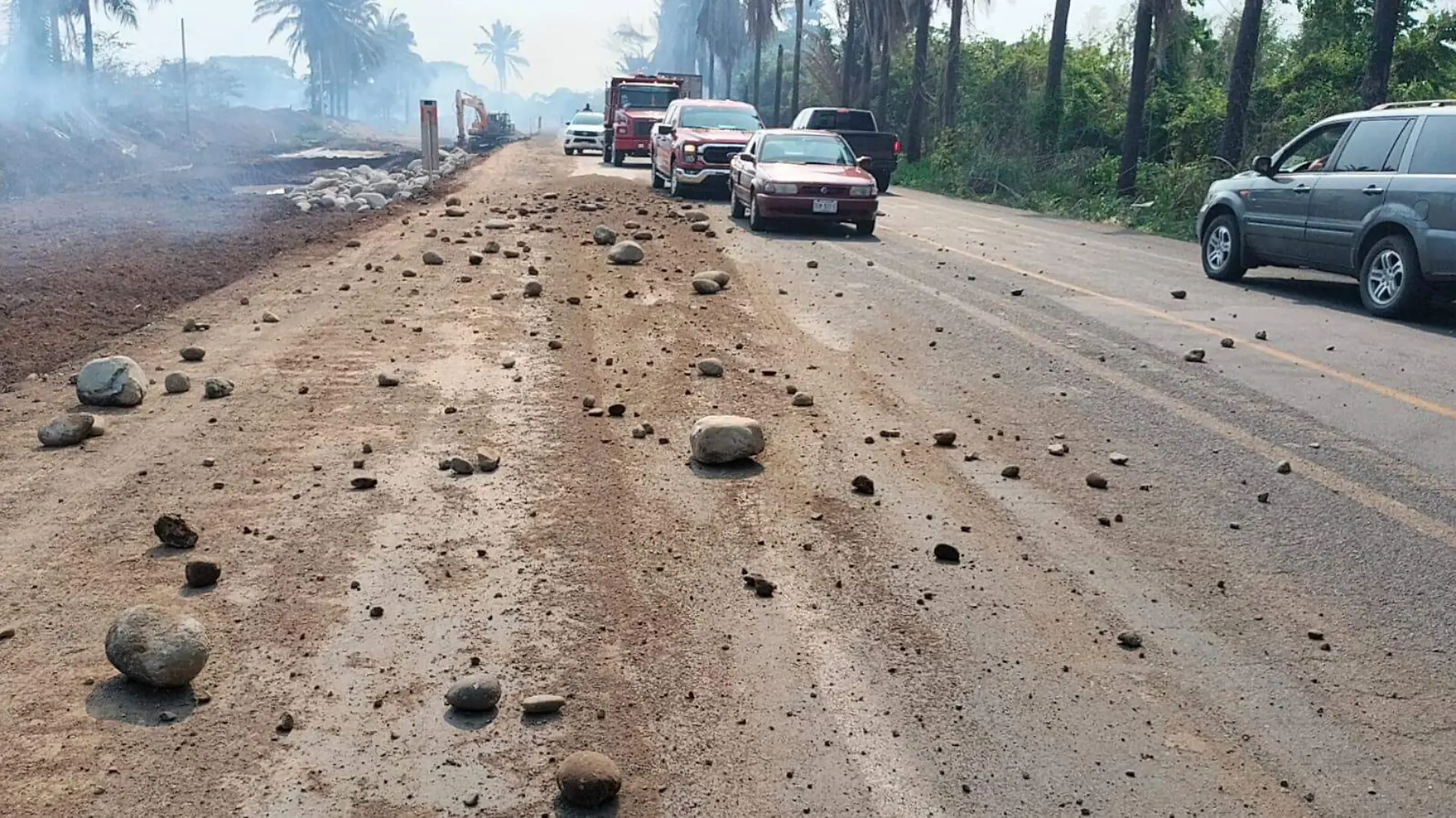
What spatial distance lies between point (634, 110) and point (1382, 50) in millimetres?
21772

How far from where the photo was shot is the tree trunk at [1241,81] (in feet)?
75.8

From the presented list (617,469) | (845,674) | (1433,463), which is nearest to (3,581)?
(617,469)

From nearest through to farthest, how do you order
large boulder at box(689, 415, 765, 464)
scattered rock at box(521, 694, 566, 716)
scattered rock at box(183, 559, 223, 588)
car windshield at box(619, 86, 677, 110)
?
scattered rock at box(521, 694, 566, 716) < scattered rock at box(183, 559, 223, 588) < large boulder at box(689, 415, 765, 464) < car windshield at box(619, 86, 677, 110)

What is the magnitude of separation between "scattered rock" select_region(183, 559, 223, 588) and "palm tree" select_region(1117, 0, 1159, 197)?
2563 centimetres

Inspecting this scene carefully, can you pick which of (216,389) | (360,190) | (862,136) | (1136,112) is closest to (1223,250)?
(216,389)

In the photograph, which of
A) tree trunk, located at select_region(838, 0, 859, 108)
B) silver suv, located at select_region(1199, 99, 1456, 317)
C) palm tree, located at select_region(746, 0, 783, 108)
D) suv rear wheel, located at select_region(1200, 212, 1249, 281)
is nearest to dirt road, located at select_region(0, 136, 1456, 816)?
silver suv, located at select_region(1199, 99, 1456, 317)

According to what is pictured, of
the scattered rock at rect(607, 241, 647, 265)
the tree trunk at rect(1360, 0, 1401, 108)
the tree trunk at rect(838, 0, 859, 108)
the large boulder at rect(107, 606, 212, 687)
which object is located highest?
the tree trunk at rect(838, 0, 859, 108)

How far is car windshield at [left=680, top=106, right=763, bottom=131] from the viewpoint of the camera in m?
25.3

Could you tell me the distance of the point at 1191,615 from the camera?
4.88 m

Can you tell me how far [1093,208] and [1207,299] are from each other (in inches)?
601

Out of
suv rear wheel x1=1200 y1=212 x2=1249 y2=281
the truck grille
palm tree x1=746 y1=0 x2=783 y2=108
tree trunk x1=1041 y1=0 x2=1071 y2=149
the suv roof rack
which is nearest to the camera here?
the suv roof rack

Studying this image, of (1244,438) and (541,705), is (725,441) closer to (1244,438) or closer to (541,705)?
(541,705)

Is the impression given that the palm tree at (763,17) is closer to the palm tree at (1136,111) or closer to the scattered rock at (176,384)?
the palm tree at (1136,111)

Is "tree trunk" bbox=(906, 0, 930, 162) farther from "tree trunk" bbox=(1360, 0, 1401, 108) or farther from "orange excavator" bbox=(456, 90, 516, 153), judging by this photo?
"tree trunk" bbox=(1360, 0, 1401, 108)
